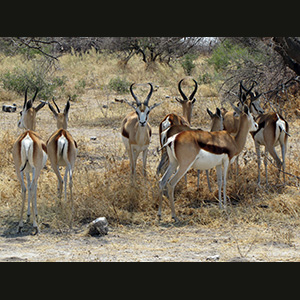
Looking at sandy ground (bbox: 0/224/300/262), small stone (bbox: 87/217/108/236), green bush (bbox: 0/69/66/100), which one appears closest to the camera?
sandy ground (bbox: 0/224/300/262)

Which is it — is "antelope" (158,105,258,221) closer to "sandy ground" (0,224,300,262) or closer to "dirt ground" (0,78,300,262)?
"dirt ground" (0,78,300,262)

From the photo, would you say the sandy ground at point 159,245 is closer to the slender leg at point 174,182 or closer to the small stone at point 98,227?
the small stone at point 98,227

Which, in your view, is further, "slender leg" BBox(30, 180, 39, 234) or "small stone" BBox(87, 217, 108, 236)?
"slender leg" BBox(30, 180, 39, 234)

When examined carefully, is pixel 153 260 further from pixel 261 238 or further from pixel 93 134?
pixel 93 134

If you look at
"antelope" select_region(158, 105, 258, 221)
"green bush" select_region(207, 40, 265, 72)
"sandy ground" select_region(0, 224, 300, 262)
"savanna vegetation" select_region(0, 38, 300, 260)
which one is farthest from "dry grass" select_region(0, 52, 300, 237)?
"green bush" select_region(207, 40, 265, 72)

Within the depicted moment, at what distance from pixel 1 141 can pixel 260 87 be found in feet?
20.9

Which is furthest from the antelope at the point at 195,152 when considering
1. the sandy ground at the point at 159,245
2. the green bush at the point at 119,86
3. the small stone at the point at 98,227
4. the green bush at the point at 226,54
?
the green bush at the point at 119,86

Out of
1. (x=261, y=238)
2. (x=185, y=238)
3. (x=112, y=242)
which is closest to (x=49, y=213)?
(x=112, y=242)

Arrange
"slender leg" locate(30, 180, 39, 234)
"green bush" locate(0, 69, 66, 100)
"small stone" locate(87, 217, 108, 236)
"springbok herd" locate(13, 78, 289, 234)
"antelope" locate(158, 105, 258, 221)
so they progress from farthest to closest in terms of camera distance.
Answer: "green bush" locate(0, 69, 66, 100)
"antelope" locate(158, 105, 258, 221)
"springbok herd" locate(13, 78, 289, 234)
"slender leg" locate(30, 180, 39, 234)
"small stone" locate(87, 217, 108, 236)

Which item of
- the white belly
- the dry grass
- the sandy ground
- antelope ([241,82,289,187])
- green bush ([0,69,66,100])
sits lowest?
the sandy ground

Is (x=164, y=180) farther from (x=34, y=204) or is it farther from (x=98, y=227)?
(x=34, y=204)

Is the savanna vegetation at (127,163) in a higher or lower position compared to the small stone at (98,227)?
higher

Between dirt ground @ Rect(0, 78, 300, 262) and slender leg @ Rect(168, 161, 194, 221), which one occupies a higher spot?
slender leg @ Rect(168, 161, 194, 221)

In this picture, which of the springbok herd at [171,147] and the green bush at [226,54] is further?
the green bush at [226,54]
